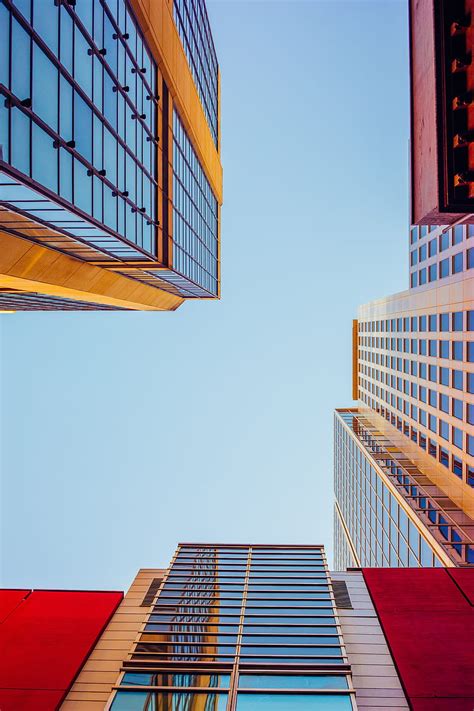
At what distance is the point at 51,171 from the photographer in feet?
52.0

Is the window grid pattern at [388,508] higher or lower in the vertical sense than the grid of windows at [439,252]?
lower

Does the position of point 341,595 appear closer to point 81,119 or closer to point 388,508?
point 81,119

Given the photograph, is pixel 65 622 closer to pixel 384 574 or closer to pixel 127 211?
pixel 384 574

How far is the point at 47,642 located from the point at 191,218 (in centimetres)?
3214

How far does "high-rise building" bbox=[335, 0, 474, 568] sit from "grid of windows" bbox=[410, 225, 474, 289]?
0.09 meters

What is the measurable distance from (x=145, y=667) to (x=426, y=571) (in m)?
12.3

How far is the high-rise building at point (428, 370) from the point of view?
24203mm

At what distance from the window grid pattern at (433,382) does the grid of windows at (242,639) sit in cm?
1292

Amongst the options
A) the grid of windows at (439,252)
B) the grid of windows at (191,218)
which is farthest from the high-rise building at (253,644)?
the grid of windows at (191,218)

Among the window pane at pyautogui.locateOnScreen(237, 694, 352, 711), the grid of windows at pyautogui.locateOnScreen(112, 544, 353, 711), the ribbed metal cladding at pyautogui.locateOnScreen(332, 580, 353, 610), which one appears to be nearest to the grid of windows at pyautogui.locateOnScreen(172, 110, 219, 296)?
the grid of windows at pyautogui.locateOnScreen(112, 544, 353, 711)

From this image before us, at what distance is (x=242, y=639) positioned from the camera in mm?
17938

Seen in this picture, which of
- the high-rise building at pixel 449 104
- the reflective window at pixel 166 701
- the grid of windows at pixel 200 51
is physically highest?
the grid of windows at pixel 200 51

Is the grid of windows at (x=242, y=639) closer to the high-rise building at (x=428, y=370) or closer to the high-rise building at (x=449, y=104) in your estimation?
the high-rise building at (x=428, y=370)

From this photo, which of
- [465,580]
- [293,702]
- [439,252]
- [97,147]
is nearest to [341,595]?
[465,580]
